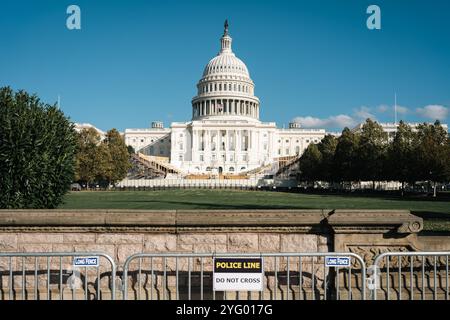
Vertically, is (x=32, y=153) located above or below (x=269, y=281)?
above

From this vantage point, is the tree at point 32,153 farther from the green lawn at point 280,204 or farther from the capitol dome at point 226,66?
the capitol dome at point 226,66

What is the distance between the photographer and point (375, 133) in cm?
5622

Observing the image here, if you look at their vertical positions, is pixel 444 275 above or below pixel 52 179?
below

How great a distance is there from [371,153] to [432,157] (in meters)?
11.1

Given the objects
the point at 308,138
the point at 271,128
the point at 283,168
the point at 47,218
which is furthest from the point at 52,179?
the point at 308,138

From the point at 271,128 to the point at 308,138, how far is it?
17.0 meters

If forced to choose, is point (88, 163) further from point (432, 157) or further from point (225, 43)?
point (225, 43)

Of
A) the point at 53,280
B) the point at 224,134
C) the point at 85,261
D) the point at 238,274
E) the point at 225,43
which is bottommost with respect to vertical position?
the point at 53,280

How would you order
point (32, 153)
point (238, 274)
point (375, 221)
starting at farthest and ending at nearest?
1. point (32, 153)
2. point (375, 221)
3. point (238, 274)

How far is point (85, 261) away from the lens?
657cm

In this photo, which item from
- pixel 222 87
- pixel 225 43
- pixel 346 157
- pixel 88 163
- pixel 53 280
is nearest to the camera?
pixel 53 280

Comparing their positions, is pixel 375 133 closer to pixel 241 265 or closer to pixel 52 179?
pixel 52 179

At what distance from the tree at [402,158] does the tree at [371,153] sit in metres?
1.41

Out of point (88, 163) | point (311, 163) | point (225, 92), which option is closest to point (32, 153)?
point (88, 163)
